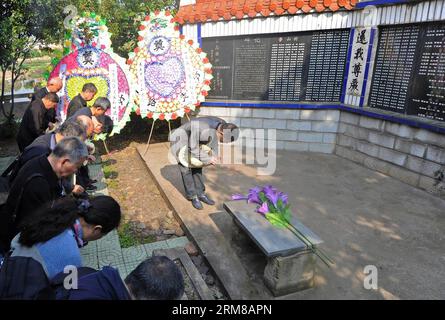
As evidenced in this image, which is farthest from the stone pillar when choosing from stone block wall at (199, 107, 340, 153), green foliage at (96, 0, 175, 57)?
green foliage at (96, 0, 175, 57)

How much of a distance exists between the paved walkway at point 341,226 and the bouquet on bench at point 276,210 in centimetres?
42

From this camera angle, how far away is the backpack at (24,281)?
1876 millimetres

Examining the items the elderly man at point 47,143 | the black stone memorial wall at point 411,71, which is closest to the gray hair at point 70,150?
the elderly man at point 47,143

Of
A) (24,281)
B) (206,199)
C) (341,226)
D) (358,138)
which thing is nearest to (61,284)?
(24,281)

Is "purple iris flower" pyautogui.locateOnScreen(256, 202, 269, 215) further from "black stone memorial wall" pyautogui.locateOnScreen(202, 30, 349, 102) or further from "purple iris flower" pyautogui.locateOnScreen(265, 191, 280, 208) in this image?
"black stone memorial wall" pyautogui.locateOnScreen(202, 30, 349, 102)

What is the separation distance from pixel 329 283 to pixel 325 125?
4.65m

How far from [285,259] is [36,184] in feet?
7.70

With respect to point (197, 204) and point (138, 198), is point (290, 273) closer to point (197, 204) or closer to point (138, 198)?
point (197, 204)

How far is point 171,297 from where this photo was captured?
1.97m

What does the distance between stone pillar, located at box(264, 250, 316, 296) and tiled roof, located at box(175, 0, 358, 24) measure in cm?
546

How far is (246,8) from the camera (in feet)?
24.1

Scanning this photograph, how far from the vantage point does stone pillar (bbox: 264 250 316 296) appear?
3.37m

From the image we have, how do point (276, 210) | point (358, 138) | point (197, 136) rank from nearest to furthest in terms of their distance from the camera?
point (276, 210) → point (197, 136) → point (358, 138)

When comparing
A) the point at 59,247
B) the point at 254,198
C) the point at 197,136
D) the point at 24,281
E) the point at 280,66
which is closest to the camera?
the point at 24,281
